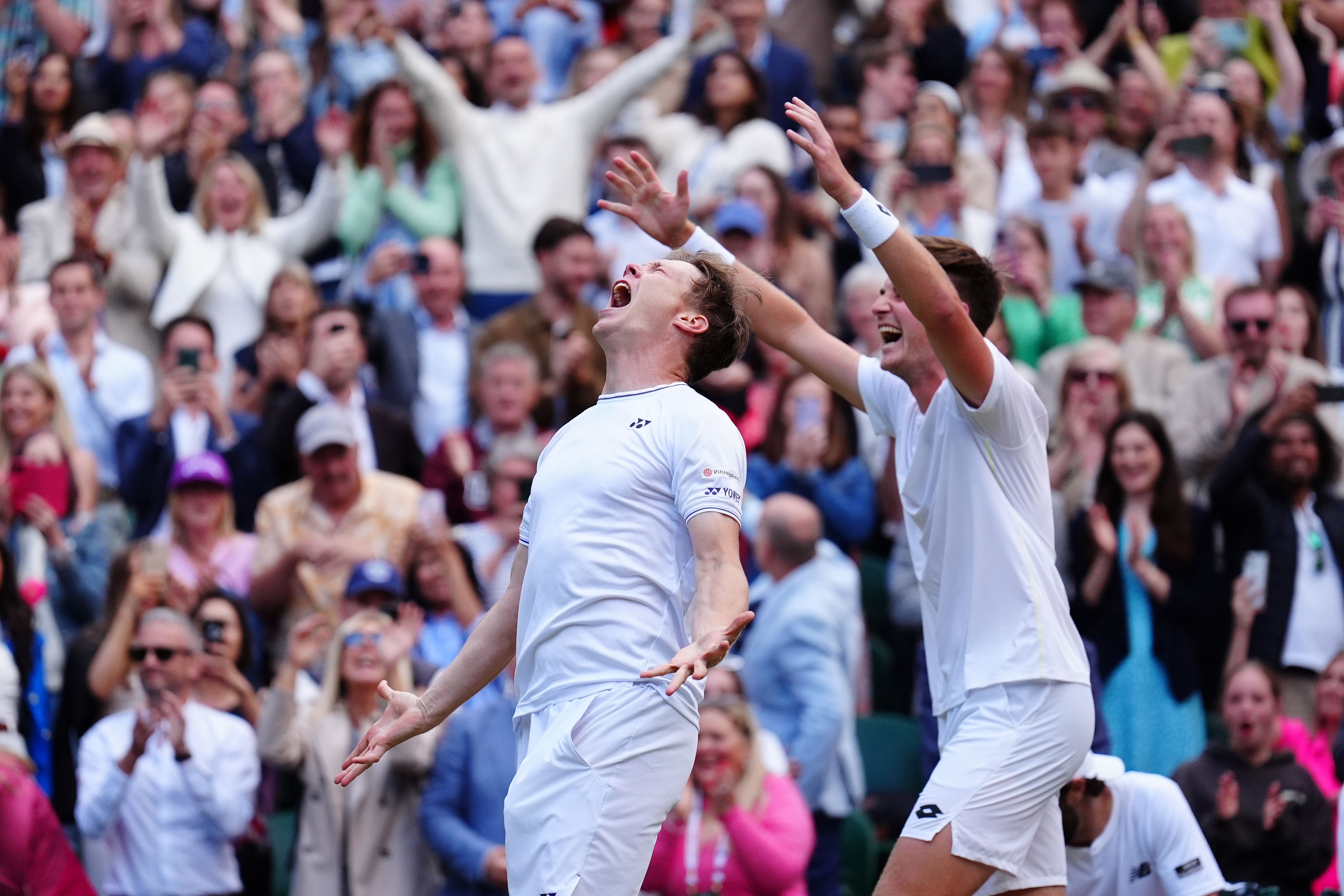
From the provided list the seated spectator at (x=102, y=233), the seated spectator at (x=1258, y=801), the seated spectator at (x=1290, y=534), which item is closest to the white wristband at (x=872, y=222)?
the seated spectator at (x=1258, y=801)

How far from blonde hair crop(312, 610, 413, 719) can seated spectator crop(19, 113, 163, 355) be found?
413 centimetres

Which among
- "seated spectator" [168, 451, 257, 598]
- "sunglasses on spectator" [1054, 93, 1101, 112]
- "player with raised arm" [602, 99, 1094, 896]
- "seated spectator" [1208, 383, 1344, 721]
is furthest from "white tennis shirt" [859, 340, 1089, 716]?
"sunglasses on spectator" [1054, 93, 1101, 112]

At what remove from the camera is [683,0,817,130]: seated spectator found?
12.9 meters

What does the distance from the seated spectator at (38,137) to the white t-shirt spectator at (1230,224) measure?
703cm

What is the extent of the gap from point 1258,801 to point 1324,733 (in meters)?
0.94

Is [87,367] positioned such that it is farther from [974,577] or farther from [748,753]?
[974,577]

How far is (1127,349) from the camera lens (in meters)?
10.6

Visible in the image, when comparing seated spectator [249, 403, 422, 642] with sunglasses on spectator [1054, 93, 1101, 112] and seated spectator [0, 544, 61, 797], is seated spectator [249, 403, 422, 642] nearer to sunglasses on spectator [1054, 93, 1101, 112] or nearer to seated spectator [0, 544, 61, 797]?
seated spectator [0, 544, 61, 797]

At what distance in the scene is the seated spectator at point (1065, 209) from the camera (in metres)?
12.0

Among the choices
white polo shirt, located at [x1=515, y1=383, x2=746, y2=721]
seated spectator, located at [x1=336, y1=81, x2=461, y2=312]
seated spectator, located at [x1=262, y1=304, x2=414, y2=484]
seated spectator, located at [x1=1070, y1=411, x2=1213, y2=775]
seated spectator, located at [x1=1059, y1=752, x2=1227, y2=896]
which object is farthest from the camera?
seated spectator, located at [x1=336, y1=81, x2=461, y2=312]

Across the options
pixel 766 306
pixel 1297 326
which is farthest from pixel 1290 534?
pixel 766 306

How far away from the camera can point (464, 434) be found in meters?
10.1

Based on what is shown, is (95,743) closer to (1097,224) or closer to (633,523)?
(633,523)

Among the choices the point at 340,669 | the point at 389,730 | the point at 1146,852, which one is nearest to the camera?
the point at 389,730
